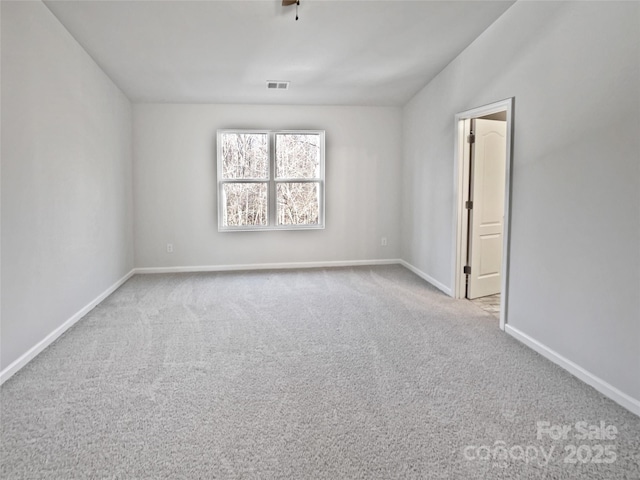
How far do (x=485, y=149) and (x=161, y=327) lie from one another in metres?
3.53

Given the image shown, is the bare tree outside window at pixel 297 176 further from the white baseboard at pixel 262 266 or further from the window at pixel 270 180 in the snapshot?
the white baseboard at pixel 262 266

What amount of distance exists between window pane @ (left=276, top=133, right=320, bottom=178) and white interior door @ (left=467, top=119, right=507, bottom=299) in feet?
8.00

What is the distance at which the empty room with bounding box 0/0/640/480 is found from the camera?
193 cm

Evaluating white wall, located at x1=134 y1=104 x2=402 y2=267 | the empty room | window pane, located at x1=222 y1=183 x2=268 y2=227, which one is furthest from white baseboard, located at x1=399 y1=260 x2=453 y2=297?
window pane, located at x1=222 y1=183 x2=268 y2=227

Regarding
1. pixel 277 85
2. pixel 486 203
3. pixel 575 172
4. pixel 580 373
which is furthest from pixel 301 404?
pixel 277 85

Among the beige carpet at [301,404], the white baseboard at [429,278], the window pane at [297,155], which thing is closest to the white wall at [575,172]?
the beige carpet at [301,404]

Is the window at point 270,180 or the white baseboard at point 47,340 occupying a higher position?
the window at point 270,180

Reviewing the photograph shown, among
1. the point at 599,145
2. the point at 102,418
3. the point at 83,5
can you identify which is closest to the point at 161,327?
the point at 102,418

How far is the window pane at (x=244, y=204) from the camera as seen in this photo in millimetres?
5703

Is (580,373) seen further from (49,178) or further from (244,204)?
(244,204)

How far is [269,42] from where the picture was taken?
3.71m

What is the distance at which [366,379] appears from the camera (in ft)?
8.10

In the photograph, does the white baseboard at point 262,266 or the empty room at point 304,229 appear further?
the white baseboard at point 262,266

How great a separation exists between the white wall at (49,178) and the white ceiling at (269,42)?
14.4 inches
